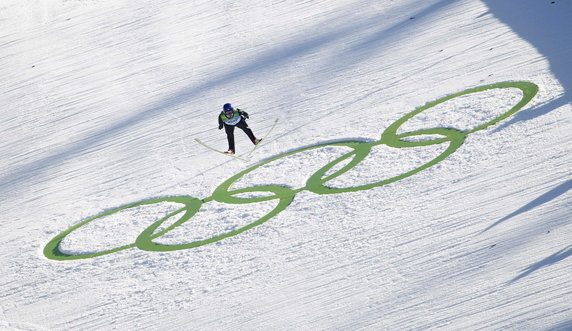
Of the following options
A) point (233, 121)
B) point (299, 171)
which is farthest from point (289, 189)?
point (233, 121)

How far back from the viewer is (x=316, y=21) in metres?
13.1

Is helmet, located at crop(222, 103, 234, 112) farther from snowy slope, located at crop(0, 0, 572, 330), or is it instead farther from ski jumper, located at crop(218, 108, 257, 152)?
snowy slope, located at crop(0, 0, 572, 330)

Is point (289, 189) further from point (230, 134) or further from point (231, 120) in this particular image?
point (230, 134)

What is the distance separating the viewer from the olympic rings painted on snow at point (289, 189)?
7952 mm

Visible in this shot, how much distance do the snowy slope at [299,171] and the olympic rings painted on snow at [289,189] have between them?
0.07m

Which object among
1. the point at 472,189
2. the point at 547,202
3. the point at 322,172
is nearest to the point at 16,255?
the point at 322,172

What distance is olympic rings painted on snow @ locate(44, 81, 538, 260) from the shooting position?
7.95 m

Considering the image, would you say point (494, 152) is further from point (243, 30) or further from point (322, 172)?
point (243, 30)

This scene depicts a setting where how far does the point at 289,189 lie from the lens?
27.1ft

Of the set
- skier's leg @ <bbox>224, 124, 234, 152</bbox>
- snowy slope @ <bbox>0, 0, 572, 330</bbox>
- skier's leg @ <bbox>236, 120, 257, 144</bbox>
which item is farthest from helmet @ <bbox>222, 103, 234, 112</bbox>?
snowy slope @ <bbox>0, 0, 572, 330</bbox>

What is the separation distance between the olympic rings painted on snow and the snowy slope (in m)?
0.07

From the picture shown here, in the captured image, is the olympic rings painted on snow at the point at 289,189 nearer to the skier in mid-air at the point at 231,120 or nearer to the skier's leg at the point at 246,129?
the skier's leg at the point at 246,129

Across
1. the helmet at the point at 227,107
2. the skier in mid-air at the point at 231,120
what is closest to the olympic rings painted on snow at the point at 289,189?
the skier in mid-air at the point at 231,120

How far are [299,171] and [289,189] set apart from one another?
1.24 ft
